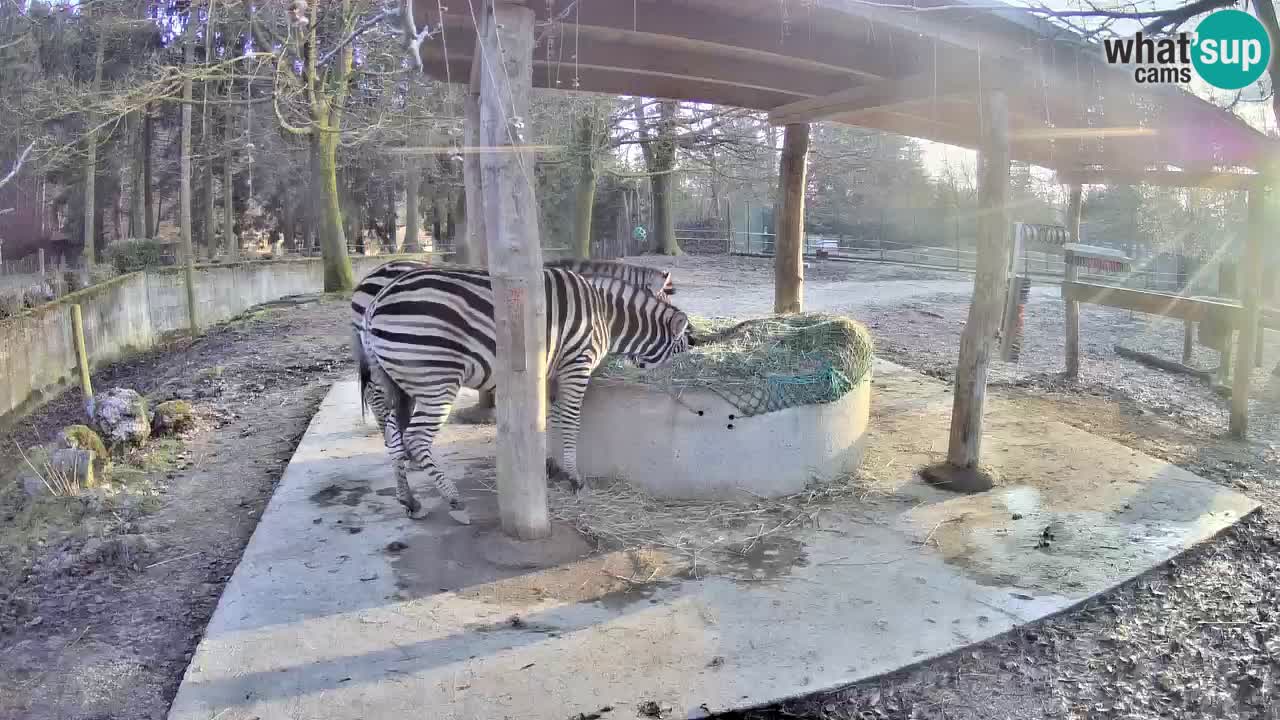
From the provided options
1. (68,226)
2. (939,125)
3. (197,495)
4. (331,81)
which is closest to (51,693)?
(197,495)

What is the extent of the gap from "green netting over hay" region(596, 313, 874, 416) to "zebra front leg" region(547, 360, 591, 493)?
26cm

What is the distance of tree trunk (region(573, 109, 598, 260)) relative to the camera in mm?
18734

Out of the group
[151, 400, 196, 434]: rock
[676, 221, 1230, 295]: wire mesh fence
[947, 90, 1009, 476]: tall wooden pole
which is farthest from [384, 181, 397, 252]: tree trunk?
[947, 90, 1009, 476]: tall wooden pole

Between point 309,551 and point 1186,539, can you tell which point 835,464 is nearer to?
point 1186,539

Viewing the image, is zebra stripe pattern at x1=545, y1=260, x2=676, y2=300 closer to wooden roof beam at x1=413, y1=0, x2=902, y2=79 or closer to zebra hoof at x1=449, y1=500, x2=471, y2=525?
wooden roof beam at x1=413, y1=0, x2=902, y2=79

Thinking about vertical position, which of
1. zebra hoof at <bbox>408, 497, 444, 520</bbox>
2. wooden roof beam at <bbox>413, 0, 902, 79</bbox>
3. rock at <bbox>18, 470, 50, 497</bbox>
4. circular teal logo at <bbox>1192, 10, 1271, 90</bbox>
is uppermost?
circular teal logo at <bbox>1192, 10, 1271, 90</bbox>

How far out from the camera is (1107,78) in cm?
616

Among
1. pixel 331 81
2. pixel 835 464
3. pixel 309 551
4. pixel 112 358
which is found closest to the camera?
pixel 309 551

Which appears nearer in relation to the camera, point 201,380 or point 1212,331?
point 1212,331

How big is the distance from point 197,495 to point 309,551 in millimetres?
1903

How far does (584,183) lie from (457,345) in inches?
676

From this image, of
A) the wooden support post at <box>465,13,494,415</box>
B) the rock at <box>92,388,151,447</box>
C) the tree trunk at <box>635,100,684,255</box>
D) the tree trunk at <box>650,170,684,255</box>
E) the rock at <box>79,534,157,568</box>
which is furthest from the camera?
the tree trunk at <box>650,170,684,255</box>

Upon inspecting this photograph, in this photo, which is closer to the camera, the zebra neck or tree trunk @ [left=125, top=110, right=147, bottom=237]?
the zebra neck

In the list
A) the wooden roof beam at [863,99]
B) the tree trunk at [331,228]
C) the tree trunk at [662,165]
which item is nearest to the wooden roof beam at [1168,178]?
the wooden roof beam at [863,99]
